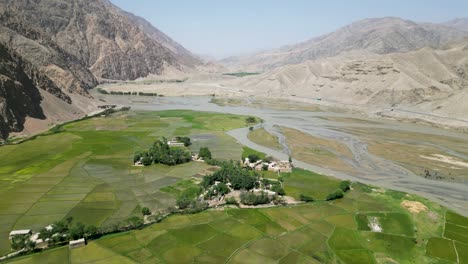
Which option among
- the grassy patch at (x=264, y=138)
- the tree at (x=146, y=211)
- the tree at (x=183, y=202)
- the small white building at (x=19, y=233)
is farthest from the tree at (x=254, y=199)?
the grassy patch at (x=264, y=138)

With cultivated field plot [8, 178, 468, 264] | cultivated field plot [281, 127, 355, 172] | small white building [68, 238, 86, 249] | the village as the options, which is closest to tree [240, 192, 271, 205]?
the village

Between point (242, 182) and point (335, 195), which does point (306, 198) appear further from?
point (242, 182)

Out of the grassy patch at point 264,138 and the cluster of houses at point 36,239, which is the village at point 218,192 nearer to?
the cluster of houses at point 36,239

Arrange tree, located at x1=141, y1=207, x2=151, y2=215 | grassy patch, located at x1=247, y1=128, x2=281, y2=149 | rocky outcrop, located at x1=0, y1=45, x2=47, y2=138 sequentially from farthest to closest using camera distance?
rocky outcrop, located at x1=0, y1=45, x2=47, y2=138 < grassy patch, located at x1=247, y1=128, x2=281, y2=149 < tree, located at x1=141, y1=207, x2=151, y2=215

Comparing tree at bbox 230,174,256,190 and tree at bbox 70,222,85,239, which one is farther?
tree at bbox 230,174,256,190

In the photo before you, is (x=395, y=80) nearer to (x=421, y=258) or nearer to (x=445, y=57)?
(x=445, y=57)

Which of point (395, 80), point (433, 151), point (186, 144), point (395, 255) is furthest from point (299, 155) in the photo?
point (395, 80)

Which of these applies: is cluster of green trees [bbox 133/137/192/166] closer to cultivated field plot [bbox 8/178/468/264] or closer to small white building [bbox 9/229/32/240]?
cultivated field plot [bbox 8/178/468/264]
